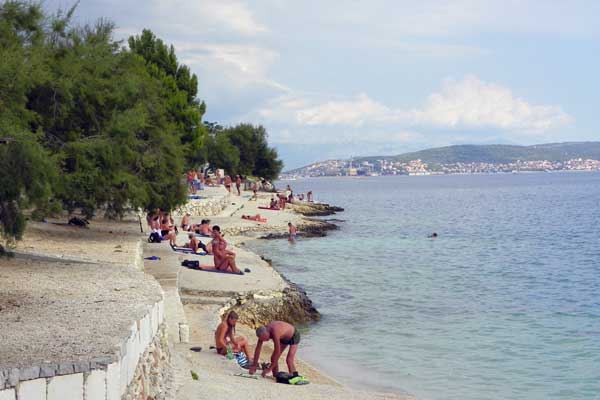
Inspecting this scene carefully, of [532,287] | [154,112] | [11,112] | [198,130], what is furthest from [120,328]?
[198,130]

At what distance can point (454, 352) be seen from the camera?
17297 mm

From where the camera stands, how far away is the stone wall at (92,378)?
5977mm

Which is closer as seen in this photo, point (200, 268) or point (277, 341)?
point (277, 341)

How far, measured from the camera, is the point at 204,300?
1811cm

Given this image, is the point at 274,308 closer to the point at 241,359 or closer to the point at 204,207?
the point at 241,359

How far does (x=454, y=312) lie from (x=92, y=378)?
1736 centimetres

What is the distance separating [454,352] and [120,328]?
10872 millimetres

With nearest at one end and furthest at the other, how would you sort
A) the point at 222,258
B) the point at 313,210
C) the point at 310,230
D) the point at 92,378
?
the point at 92,378 < the point at 222,258 < the point at 310,230 < the point at 313,210

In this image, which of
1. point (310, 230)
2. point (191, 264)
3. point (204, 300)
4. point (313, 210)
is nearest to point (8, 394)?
point (204, 300)

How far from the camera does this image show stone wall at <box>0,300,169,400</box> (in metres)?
5.98

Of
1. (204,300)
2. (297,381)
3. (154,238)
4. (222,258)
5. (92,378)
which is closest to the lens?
(92,378)

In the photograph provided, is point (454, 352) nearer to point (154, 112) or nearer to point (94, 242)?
point (94, 242)

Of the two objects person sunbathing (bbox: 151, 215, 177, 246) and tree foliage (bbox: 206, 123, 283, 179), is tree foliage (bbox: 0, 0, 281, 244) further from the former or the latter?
tree foliage (bbox: 206, 123, 283, 179)

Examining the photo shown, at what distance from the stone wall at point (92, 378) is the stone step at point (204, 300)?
9.25 metres
